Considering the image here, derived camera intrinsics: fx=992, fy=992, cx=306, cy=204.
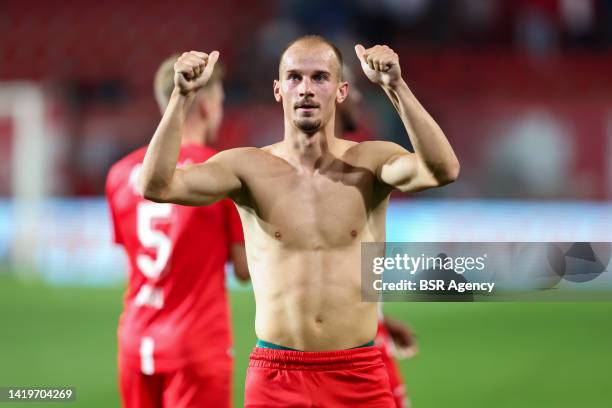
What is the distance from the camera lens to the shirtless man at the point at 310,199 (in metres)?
3.66

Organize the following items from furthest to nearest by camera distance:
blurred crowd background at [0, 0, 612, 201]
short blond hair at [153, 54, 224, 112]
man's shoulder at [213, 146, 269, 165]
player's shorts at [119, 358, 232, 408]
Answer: blurred crowd background at [0, 0, 612, 201], short blond hair at [153, 54, 224, 112], player's shorts at [119, 358, 232, 408], man's shoulder at [213, 146, 269, 165]

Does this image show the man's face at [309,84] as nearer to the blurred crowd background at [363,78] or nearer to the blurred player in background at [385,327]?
the blurred player in background at [385,327]

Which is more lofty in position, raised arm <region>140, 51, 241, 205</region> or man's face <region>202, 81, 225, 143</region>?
man's face <region>202, 81, 225, 143</region>

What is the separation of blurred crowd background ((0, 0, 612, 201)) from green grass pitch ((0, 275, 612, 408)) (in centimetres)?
399

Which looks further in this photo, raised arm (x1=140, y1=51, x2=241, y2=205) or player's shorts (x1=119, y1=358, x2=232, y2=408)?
player's shorts (x1=119, y1=358, x2=232, y2=408)

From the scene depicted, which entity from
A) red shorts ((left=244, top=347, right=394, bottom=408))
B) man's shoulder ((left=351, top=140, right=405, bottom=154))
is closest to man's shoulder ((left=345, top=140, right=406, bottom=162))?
man's shoulder ((left=351, top=140, right=405, bottom=154))

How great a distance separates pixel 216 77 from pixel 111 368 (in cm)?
473

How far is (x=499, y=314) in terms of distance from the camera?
39.5 feet

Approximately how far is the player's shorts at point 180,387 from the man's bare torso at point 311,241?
80 cm

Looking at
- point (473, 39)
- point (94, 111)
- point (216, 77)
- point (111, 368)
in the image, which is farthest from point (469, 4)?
point (216, 77)

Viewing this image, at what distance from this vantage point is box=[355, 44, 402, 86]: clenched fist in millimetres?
3582

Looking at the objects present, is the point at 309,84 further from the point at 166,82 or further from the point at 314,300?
the point at 166,82

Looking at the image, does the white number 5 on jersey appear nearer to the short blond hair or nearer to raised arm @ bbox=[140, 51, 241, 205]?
the short blond hair

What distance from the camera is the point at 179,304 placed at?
4645 mm
